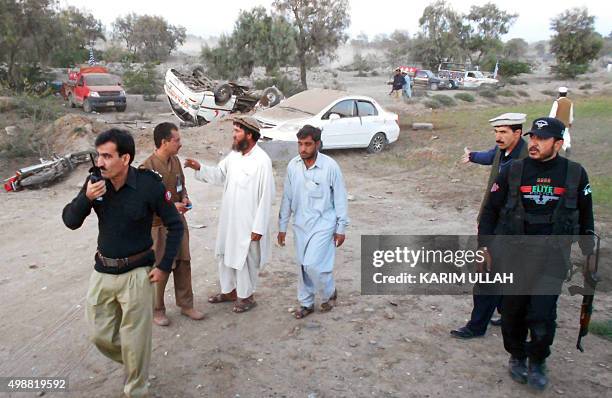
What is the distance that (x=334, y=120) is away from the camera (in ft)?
40.5

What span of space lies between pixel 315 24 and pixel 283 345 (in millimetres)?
24368

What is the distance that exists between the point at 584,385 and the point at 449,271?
7.55 ft

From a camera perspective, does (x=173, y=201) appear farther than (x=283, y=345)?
Yes

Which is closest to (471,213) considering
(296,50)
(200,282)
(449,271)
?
(449,271)

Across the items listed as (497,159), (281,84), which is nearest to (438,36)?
(281,84)

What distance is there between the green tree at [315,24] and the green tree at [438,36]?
20767 mm

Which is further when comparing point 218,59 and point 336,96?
point 218,59

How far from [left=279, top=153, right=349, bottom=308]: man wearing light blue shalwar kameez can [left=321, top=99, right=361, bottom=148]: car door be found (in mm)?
7890

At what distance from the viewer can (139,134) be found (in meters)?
13.8

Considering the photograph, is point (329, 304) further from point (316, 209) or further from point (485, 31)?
point (485, 31)

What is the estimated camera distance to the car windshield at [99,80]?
2143 centimetres

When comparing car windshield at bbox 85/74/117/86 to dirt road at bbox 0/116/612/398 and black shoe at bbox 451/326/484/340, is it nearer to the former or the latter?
dirt road at bbox 0/116/612/398

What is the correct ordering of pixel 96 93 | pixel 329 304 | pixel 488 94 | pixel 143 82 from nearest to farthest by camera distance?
pixel 329 304
pixel 96 93
pixel 488 94
pixel 143 82

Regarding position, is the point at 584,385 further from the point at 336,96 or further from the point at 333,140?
the point at 336,96
